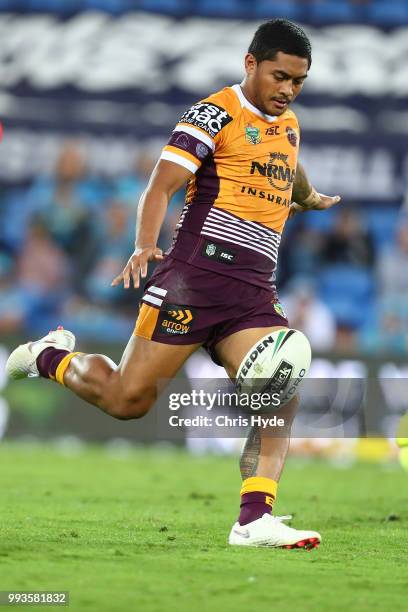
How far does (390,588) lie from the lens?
4.82m

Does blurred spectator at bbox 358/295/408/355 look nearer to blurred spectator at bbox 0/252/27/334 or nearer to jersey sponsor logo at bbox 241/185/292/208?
blurred spectator at bbox 0/252/27/334

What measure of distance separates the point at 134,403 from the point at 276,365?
0.77 m

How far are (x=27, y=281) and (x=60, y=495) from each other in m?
7.82

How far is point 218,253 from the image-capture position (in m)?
6.13

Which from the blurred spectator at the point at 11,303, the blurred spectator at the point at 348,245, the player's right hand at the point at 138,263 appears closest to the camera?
the player's right hand at the point at 138,263

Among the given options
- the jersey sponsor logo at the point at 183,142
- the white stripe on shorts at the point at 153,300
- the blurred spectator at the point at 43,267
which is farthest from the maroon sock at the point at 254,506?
the blurred spectator at the point at 43,267

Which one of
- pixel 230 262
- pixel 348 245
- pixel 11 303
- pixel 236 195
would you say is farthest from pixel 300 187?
pixel 348 245

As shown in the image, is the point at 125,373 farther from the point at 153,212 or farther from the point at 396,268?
the point at 396,268

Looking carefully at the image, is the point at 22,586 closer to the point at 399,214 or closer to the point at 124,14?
the point at 399,214

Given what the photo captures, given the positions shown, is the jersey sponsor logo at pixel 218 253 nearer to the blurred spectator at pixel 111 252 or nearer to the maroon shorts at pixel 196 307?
the maroon shorts at pixel 196 307

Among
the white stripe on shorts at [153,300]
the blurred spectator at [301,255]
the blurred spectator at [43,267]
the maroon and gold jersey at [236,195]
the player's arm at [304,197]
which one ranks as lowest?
the white stripe on shorts at [153,300]

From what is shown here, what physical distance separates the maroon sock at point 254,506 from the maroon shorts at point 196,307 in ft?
2.76

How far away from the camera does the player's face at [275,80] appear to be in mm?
6004

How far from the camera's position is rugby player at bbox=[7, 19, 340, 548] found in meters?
5.98
